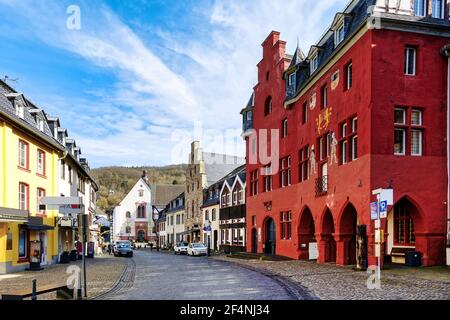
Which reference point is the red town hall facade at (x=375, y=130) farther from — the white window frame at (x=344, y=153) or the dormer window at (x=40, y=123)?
the dormer window at (x=40, y=123)

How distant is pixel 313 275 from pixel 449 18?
1329cm

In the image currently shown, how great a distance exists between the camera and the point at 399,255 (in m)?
23.2

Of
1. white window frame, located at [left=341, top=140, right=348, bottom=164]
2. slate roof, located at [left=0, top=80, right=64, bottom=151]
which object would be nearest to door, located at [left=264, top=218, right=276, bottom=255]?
white window frame, located at [left=341, top=140, right=348, bottom=164]

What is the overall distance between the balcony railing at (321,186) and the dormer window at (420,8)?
9392 mm

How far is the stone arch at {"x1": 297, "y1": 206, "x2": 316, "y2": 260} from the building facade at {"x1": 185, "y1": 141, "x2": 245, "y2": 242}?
29224 millimetres

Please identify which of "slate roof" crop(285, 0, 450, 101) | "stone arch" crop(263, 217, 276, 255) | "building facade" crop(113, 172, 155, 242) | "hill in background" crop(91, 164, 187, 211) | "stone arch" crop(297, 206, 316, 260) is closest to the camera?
"slate roof" crop(285, 0, 450, 101)

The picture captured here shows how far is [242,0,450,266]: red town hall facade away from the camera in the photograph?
2053 centimetres

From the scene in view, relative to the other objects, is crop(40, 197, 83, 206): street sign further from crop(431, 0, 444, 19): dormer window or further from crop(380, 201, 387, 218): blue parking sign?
crop(431, 0, 444, 19): dormer window

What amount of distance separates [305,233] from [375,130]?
11469mm

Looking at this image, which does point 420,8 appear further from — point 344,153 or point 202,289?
point 202,289

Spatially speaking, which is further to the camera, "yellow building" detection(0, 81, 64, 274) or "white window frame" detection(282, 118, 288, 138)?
"white window frame" detection(282, 118, 288, 138)

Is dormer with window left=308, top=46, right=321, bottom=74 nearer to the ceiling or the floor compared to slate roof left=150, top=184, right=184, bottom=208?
nearer to the ceiling

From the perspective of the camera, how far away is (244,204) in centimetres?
4481

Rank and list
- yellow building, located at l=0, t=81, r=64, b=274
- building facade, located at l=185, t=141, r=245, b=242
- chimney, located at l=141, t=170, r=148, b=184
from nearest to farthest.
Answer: yellow building, located at l=0, t=81, r=64, b=274 → building facade, located at l=185, t=141, r=245, b=242 → chimney, located at l=141, t=170, r=148, b=184
